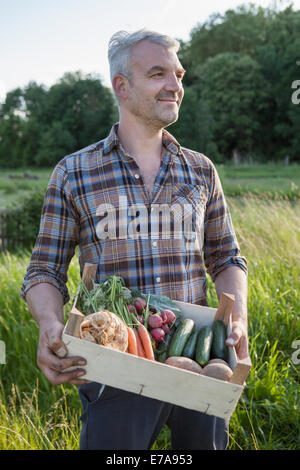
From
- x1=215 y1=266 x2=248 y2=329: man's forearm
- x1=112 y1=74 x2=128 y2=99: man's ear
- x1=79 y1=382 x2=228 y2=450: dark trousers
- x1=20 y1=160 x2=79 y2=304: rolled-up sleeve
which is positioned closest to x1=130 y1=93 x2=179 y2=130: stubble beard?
x1=112 y1=74 x2=128 y2=99: man's ear

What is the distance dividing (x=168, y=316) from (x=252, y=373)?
157 cm

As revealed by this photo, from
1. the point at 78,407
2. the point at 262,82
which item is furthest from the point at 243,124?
the point at 78,407

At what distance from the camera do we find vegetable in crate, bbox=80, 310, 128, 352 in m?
1.67

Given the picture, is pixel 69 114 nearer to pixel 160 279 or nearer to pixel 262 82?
pixel 262 82

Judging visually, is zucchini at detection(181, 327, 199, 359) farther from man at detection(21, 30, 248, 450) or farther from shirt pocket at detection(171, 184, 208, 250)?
shirt pocket at detection(171, 184, 208, 250)

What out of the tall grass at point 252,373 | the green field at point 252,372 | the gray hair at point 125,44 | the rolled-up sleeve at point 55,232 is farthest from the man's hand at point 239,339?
the gray hair at point 125,44

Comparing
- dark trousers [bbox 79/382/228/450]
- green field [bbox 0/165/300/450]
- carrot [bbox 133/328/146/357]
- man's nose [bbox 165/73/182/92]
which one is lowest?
green field [bbox 0/165/300/450]

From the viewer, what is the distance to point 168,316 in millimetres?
1939

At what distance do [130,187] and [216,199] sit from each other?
0.48m

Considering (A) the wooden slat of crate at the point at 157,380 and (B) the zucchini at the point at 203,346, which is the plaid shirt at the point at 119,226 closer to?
(B) the zucchini at the point at 203,346

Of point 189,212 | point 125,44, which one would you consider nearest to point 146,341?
point 189,212

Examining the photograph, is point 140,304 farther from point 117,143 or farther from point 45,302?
point 117,143

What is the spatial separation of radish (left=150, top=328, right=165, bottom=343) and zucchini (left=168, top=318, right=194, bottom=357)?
49 mm

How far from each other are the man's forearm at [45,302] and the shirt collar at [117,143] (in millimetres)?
721
